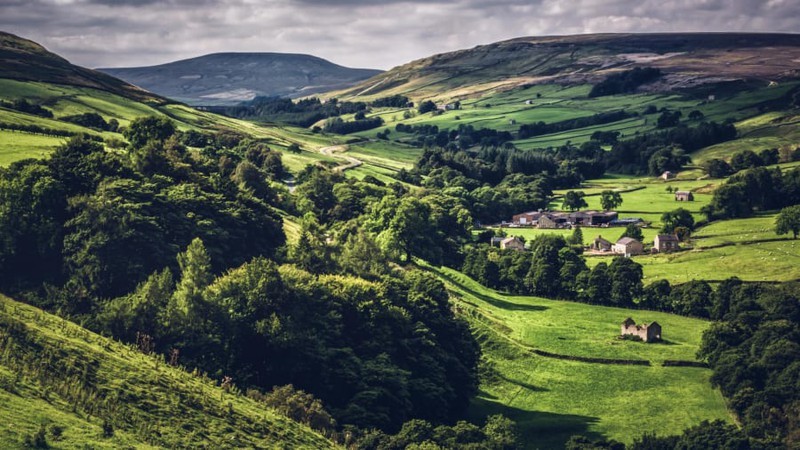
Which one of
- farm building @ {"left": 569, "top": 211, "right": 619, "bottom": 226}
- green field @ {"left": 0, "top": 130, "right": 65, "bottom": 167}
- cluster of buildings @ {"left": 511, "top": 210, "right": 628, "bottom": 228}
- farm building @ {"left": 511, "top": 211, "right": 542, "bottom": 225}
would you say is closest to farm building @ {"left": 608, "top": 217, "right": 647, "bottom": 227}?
cluster of buildings @ {"left": 511, "top": 210, "right": 628, "bottom": 228}

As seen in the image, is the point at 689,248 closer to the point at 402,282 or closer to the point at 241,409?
the point at 402,282

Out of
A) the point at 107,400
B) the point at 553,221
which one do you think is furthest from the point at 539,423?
the point at 553,221

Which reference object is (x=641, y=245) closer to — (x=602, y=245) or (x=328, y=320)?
(x=602, y=245)

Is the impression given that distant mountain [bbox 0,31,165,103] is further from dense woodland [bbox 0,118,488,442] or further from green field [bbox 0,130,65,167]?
dense woodland [bbox 0,118,488,442]

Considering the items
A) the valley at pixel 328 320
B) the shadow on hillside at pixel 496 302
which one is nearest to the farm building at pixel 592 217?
the valley at pixel 328 320

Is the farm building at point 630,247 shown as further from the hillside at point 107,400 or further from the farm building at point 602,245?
the hillside at point 107,400
